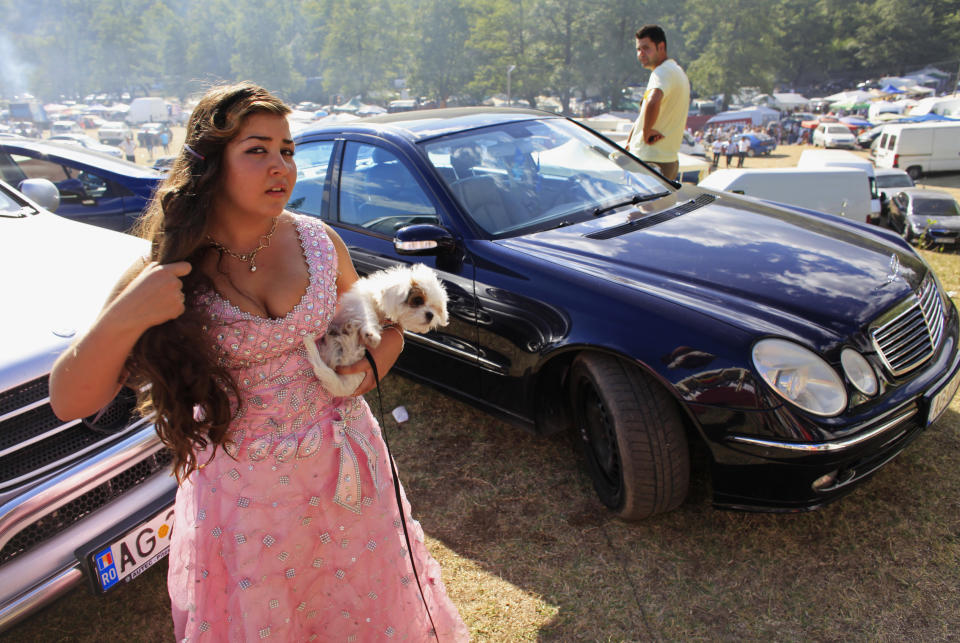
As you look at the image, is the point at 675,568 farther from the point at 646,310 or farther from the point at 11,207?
the point at 11,207

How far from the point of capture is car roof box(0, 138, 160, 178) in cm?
548

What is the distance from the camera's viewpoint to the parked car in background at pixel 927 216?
445 inches

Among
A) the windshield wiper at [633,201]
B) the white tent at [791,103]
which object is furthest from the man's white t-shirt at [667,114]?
the white tent at [791,103]

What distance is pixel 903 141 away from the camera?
865 inches

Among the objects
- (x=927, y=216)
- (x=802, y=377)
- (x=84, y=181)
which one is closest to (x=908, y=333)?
(x=802, y=377)

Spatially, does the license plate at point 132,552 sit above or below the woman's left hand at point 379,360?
below

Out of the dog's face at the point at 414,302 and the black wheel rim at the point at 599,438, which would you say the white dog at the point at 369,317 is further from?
Answer: the black wheel rim at the point at 599,438

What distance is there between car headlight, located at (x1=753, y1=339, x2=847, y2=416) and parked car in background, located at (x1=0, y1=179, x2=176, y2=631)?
211cm

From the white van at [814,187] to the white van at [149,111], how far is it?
58.0m

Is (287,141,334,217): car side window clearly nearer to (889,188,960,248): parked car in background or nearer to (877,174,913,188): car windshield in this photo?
(889,188,960,248): parked car in background

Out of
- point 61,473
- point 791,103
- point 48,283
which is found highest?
point 48,283

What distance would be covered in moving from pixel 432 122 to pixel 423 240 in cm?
115

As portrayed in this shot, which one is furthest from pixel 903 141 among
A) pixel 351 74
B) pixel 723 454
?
pixel 351 74

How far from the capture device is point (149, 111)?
55.0 metres
